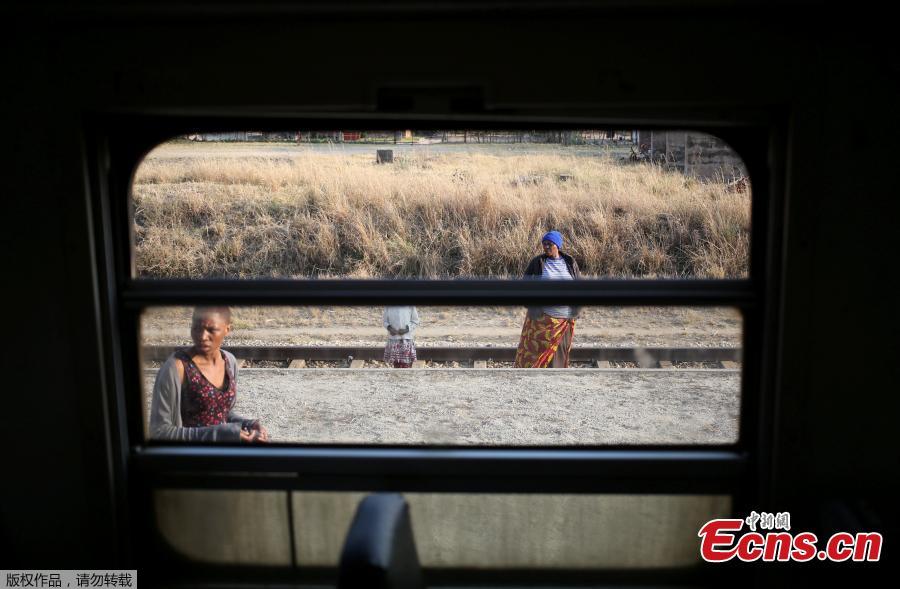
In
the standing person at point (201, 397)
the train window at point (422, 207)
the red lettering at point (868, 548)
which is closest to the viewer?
the red lettering at point (868, 548)

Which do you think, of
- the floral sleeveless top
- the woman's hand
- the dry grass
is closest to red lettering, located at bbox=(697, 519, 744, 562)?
the dry grass

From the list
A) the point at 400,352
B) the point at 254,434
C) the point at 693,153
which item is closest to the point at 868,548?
the point at 693,153

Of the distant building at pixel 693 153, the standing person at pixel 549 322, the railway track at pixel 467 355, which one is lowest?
the railway track at pixel 467 355

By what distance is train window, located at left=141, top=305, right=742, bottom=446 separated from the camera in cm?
219

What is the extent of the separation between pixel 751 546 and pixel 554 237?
43.1 inches

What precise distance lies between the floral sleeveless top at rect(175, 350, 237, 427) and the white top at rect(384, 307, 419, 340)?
1.77ft

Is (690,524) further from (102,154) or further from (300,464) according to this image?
(102,154)

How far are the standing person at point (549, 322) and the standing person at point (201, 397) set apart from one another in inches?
35.1

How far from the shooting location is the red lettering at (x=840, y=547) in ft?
6.61

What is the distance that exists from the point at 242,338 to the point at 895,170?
1.97 m

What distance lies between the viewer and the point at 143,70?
78.5 inches

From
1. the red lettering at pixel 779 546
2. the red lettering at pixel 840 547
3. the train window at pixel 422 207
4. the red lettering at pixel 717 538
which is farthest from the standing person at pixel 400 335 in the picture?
the red lettering at pixel 840 547

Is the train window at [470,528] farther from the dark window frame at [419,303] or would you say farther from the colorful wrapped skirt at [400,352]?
the colorful wrapped skirt at [400,352]

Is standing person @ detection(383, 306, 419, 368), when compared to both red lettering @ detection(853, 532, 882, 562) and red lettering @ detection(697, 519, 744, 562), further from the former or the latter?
red lettering @ detection(853, 532, 882, 562)
